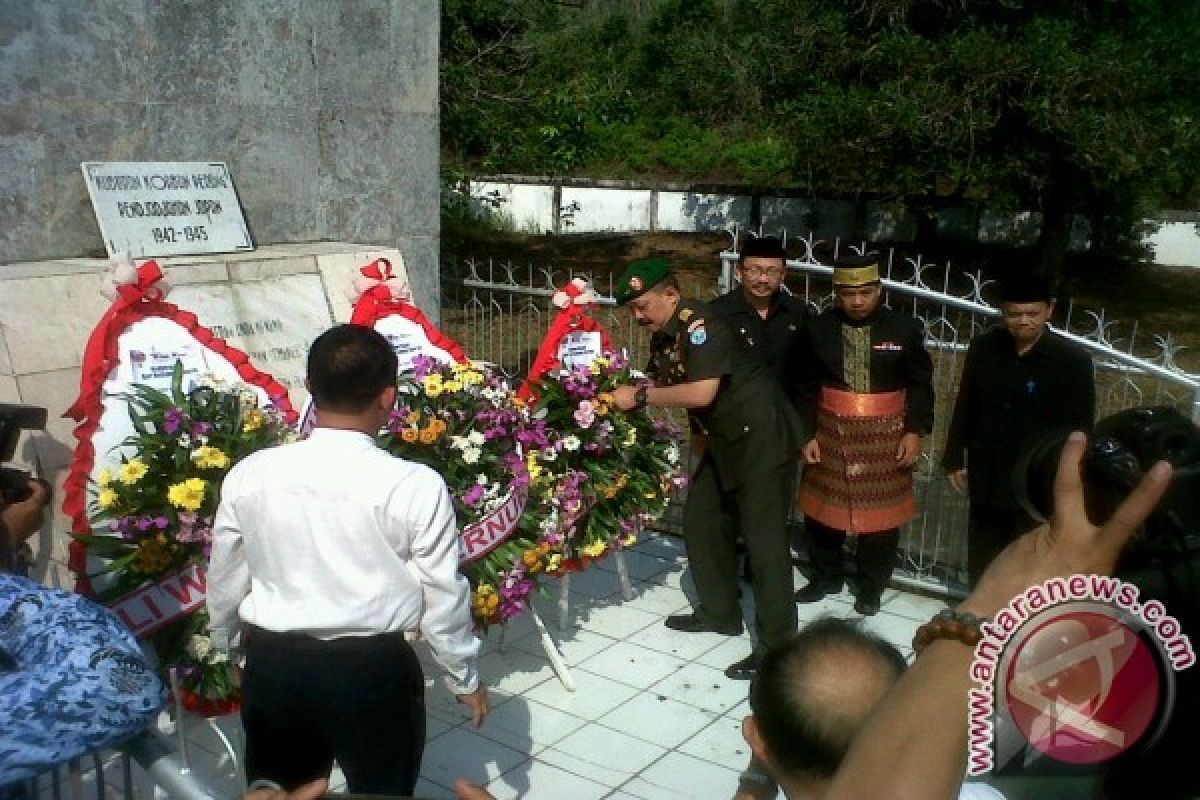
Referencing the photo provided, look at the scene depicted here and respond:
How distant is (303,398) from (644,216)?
1747cm

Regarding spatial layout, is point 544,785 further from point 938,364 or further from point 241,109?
point 938,364

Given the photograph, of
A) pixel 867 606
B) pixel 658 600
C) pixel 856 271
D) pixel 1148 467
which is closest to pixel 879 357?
pixel 856 271

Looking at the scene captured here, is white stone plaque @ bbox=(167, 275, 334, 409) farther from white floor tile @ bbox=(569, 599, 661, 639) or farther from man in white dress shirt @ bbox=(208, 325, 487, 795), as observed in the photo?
man in white dress shirt @ bbox=(208, 325, 487, 795)

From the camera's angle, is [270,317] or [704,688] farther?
[270,317]

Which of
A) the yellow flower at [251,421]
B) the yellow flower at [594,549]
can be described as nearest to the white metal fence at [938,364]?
the yellow flower at [594,549]

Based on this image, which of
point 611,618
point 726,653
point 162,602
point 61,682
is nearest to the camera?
point 61,682

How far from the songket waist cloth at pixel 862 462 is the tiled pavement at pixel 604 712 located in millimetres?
484

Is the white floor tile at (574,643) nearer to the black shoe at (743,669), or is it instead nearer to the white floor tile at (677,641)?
the white floor tile at (677,641)

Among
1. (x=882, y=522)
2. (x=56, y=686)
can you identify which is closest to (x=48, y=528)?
(x=56, y=686)

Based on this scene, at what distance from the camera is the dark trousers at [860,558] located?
521 centimetres

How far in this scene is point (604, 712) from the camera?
166 inches

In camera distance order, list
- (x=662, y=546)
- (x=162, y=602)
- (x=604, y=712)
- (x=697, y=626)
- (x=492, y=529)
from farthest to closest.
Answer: (x=662, y=546) → (x=697, y=626) → (x=604, y=712) → (x=492, y=529) → (x=162, y=602)

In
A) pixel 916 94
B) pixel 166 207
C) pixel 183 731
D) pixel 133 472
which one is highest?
pixel 916 94

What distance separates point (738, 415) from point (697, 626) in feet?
3.53
